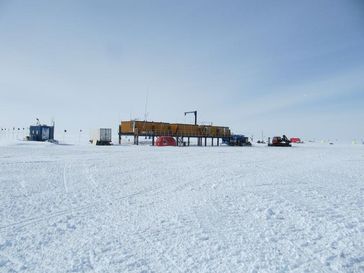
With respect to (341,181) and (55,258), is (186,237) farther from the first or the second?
(341,181)

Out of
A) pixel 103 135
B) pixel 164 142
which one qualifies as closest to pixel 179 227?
pixel 164 142

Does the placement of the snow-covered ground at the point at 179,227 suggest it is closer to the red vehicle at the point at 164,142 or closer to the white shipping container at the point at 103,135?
the red vehicle at the point at 164,142

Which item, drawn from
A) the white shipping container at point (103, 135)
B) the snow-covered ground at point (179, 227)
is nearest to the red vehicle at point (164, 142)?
the white shipping container at point (103, 135)

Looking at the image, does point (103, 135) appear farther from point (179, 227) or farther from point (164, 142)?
point (179, 227)

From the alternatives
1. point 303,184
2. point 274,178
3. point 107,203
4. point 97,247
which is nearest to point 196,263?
point 97,247

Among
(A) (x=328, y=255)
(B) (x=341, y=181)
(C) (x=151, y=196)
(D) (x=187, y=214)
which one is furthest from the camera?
(B) (x=341, y=181)

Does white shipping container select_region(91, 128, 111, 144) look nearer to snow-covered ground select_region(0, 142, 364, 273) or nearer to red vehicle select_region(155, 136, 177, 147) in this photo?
red vehicle select_region(155, 136, 177, 147)

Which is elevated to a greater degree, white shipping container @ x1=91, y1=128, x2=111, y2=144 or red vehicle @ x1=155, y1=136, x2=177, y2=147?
white shipping container @ x1=91, y1=128, x2=111, y2=144

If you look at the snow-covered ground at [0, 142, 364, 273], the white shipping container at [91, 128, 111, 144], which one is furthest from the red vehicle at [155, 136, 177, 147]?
the snow-covered ground at [0, 142, 364, 273]

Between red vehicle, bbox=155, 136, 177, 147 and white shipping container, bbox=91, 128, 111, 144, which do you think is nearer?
red vehicle, bbox=155, 136, 177, 147

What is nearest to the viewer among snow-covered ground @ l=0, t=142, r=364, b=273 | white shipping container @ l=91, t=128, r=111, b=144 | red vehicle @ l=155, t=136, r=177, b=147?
snow-covered ground @ l=0, t=142, r=364, b=273

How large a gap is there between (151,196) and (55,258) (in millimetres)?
3046

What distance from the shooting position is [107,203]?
213 inches

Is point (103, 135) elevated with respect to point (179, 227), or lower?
elevated
